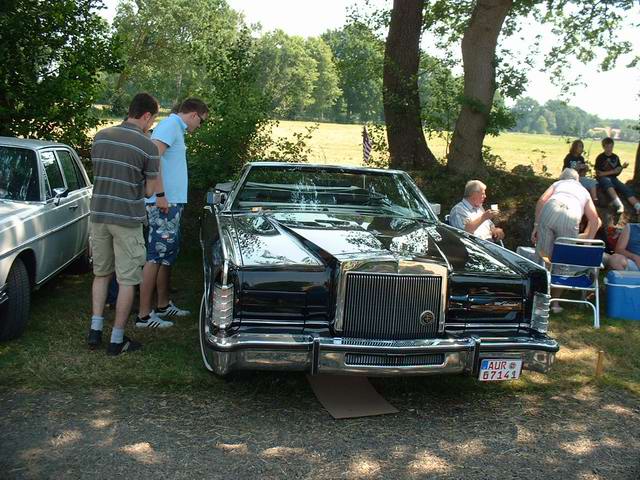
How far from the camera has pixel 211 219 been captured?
5938 millimetres

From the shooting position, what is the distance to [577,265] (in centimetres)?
661

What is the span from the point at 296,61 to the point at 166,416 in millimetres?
100723

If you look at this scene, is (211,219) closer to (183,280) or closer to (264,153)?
(183,280)

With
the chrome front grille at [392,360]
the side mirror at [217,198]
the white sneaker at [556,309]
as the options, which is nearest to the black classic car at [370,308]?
the chrome front grille at [392,360]

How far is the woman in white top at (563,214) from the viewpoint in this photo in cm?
695

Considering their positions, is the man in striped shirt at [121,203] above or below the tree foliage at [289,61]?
below

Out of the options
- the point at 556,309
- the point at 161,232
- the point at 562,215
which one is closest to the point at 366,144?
the point at 562,215

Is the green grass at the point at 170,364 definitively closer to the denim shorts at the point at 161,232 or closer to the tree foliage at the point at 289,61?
the denim shorts at the point at 161,232

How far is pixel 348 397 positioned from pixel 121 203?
7.28ft

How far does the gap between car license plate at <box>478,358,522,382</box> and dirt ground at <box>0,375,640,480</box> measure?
35 cm

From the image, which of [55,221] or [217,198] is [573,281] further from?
[55,221]

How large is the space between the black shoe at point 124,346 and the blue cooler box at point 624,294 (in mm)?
5040

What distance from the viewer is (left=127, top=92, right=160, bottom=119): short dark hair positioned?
495 cm

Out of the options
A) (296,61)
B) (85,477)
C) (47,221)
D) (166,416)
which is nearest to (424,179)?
(47,221)
